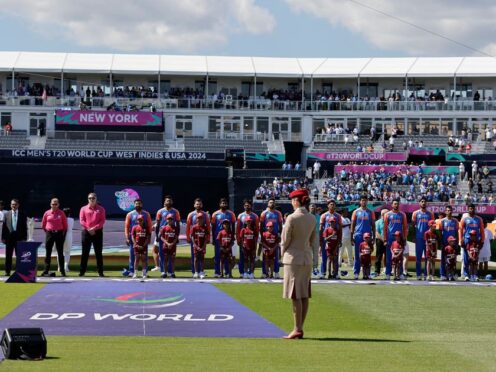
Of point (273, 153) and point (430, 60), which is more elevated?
point (430, 60)

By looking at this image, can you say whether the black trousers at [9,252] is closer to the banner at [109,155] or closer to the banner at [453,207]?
the banner at [453,207]

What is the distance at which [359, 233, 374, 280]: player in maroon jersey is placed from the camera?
79.7 feet

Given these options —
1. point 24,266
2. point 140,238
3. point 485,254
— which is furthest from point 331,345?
point 485,254

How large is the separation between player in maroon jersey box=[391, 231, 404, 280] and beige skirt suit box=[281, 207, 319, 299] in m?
11.2

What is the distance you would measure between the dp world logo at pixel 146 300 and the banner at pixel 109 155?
41.5 meters

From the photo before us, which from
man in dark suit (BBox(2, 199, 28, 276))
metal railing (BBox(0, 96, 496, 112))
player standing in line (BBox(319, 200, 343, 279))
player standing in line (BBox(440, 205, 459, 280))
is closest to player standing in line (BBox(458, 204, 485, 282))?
player standing in line (BBox(440, 205, 459, 280))

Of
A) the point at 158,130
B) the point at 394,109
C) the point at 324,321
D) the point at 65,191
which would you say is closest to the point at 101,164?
the point at 65,191

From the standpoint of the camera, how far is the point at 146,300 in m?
18.0

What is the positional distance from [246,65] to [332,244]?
53.3 meters

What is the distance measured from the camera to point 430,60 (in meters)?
76.8

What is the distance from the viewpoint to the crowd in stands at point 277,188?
56.0 m

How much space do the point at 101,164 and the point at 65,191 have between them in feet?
8.25

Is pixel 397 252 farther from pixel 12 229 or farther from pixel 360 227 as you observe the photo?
pixel 12 229

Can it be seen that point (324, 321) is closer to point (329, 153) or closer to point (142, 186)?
point (142, 186)
